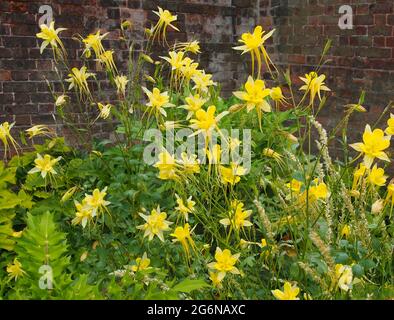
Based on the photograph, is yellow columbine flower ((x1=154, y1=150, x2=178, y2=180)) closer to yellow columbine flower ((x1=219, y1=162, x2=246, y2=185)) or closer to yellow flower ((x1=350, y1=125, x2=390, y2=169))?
yellow columbine flower ((x1=219, y1=162, x2=246, y2=185))

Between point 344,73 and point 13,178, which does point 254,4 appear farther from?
point 13,178

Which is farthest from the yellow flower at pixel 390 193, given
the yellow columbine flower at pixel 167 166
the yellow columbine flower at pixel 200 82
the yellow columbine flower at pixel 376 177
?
the yellow columbine flower at pixel 200 82

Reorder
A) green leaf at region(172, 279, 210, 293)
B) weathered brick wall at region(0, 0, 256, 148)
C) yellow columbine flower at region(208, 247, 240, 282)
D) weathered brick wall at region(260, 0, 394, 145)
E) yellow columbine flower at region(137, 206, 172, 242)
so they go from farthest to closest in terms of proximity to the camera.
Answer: weathered brick wall at region(260, 0, 394, 145), weathered brick wall at region(0, 0, 256, 148), yellow columbine flower at region(137, 206, 172, 242), yellow columbine flower at region(208, 247, 240, 282), green leaf at region(172, 279, 210, 293)

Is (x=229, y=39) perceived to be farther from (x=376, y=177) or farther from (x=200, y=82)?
(x=376, y=177)

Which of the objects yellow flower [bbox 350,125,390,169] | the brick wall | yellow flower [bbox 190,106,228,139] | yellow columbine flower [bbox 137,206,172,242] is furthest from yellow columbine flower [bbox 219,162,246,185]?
the brick wall

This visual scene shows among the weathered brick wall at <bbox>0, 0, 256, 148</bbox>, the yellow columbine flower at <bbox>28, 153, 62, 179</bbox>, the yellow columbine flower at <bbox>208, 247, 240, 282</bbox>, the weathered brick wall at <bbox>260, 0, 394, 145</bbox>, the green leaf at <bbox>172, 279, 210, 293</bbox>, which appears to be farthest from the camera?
the weathered brick wall at <bbox>260, 0, 394, 145</bbox>

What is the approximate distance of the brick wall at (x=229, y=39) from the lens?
4324 mm

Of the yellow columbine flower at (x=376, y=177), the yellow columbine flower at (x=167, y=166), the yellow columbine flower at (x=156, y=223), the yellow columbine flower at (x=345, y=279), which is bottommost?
the yellow columbine flower at (x=345, y=279)

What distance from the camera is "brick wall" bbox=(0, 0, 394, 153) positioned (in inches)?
170

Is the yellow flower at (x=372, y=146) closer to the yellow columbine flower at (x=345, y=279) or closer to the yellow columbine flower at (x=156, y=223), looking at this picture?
the yellow columbine flower at (x=345, y=279)

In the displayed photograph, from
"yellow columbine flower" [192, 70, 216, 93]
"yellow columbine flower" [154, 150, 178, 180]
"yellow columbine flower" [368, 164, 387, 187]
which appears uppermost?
"yellow columbine flower" [192, 70, 216, 93]

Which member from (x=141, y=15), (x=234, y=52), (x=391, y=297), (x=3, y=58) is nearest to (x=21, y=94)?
(x=3, y=58)
